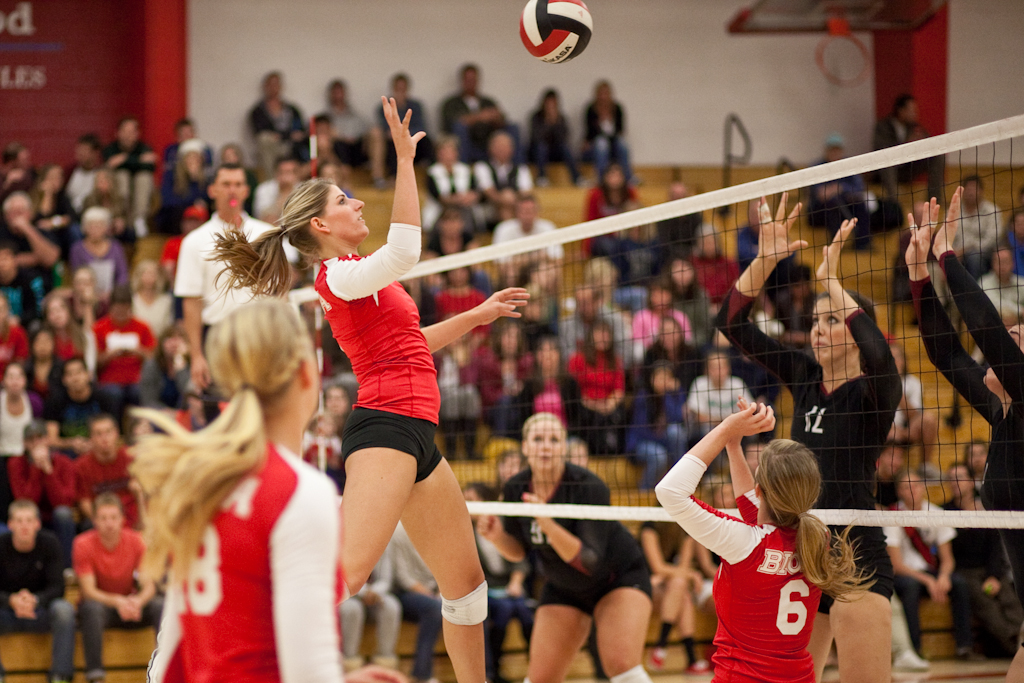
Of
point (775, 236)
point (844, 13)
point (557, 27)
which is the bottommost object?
point (775, 236)

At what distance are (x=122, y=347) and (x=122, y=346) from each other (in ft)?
0.04

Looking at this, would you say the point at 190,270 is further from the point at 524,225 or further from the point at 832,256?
the point at 524,225

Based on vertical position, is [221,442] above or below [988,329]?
below

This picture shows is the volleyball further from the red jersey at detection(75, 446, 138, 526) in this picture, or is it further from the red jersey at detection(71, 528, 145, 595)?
the red jersey at detection(75, 446, 138, 526)

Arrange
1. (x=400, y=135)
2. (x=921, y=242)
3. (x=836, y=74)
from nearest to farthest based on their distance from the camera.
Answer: (x=400, y=135)
(x=921, y=242)
(x=836, y=74)

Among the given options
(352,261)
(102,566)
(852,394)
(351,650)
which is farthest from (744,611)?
(102,566)

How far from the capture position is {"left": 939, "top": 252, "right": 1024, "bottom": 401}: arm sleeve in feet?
12.8

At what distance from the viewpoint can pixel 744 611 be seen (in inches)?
140

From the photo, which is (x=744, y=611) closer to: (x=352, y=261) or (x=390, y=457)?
(x=390, y=457)

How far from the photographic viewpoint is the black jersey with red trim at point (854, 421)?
4.30 m

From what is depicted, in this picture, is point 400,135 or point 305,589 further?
point 400,135

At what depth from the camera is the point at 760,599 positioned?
3.54m

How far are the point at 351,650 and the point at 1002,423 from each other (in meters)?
5.64

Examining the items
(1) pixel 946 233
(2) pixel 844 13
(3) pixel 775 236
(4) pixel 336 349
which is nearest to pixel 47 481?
(4) pixel 336 349
